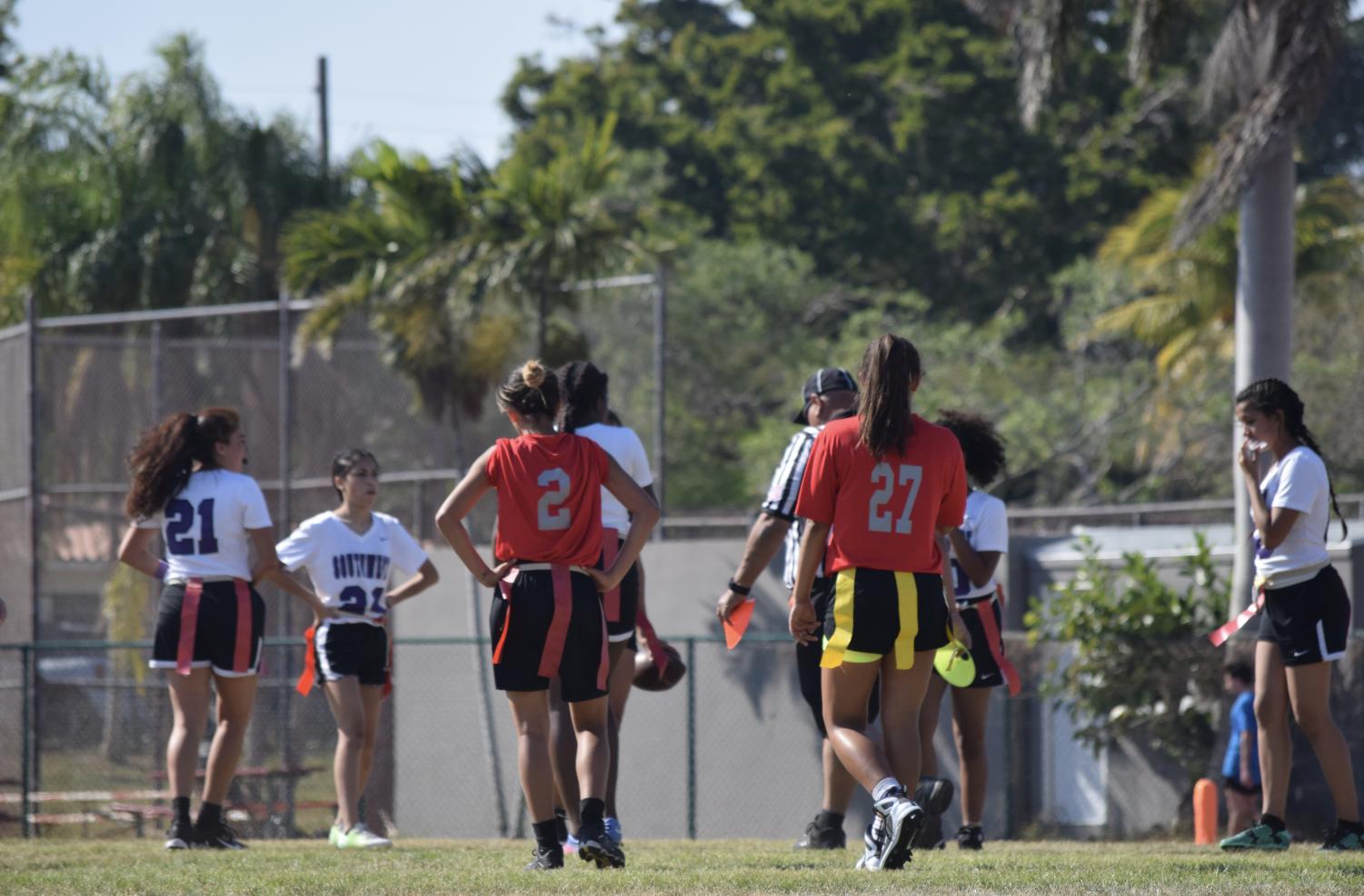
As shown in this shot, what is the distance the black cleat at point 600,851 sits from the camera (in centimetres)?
635

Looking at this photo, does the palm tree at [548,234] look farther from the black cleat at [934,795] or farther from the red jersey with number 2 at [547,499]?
the black cleat at [934,795]

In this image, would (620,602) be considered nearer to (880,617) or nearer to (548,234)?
(880,617)

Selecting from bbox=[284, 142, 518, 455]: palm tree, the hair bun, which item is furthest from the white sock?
bbox=[284, 142, 518, 455]: palm tree

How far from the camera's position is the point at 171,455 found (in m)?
8.01

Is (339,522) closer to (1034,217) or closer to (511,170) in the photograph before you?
(511,170)

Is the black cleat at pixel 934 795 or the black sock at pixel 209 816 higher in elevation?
the black cleat at pixel 934 795

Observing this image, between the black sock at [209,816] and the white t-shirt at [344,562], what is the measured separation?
995 millimetres

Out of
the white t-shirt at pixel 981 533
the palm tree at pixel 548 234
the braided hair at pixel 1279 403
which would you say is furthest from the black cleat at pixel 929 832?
the palm tree at pixel 548 234

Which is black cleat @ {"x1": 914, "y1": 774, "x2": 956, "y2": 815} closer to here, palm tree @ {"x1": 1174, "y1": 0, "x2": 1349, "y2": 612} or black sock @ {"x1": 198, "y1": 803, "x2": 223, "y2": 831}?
black sock @ {"x1": 198, "y1": 803, "x2": 223, "y2": 831}

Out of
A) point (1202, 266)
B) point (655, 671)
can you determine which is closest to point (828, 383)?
point (655, 671)

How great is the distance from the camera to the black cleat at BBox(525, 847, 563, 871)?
6.34 m

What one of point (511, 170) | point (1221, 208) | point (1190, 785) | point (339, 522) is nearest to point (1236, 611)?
point (1190, 785)

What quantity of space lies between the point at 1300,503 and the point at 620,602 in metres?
2.75

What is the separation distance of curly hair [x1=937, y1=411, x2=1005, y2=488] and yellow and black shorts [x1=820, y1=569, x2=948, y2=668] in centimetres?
187
